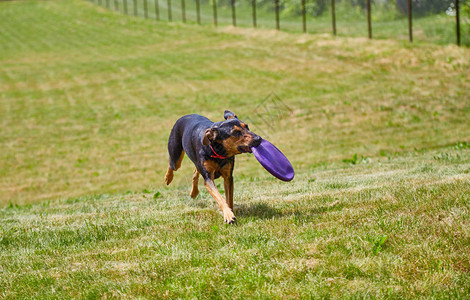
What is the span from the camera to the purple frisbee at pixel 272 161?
6.20 meters

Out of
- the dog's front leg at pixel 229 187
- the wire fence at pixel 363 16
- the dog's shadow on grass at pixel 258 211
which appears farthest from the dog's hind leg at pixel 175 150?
the wire fence at pixel 363 16

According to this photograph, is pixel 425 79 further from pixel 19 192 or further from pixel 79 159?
pixel 19 192

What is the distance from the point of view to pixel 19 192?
52.1 ft

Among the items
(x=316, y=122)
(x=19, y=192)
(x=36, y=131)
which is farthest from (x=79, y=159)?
(x=316, y=122)

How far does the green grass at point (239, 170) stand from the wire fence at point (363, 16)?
5.41ft

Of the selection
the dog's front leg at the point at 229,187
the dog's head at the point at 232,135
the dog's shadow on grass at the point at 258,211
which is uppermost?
the dog's head at the point at 232,135

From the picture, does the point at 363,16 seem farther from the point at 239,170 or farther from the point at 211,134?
the point at 211,134

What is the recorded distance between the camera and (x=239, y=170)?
16.4 metres

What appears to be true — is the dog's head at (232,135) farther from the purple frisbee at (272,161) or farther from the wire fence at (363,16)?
the wire fence at (363,16)

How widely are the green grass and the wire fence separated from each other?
1648 millimetres

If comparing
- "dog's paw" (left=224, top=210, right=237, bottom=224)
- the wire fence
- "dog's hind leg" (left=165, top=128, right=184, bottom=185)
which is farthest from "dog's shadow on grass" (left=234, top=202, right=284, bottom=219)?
the wire fence

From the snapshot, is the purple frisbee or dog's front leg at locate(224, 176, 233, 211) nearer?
the purple frisbee

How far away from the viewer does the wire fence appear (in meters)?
27.4

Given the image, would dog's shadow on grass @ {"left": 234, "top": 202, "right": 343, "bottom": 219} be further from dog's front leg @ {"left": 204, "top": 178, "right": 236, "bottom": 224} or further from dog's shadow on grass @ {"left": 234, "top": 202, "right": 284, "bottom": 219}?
dog's front leg @ {"left": 204, "top": 178, "right": 236, "bottom": 224}
